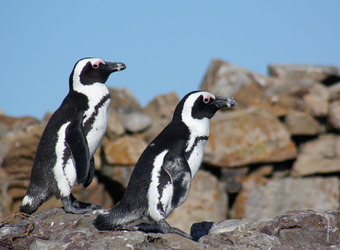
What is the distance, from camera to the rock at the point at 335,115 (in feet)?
32.2

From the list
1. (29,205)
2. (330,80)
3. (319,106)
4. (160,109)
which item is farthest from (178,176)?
(330,80)

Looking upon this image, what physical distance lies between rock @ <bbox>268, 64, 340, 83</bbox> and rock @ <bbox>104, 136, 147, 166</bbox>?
3.71 meters

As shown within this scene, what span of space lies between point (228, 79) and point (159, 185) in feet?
23.5

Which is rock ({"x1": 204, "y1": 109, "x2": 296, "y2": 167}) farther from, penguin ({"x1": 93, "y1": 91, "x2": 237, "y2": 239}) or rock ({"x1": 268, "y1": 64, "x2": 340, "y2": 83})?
penguin ({"x1": 93, "y1": 91, "x2": 237, "y2": 239})

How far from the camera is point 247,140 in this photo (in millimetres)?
9836

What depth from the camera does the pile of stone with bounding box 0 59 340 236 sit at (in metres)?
9.32

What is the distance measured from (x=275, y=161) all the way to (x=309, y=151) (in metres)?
0.68

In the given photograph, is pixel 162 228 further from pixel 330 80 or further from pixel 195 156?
pixel 330 80

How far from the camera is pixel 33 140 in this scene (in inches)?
358

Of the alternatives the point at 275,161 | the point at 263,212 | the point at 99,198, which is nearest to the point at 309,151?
the point at 275,161

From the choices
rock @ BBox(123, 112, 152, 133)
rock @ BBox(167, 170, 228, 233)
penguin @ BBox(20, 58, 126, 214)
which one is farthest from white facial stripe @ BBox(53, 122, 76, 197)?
rock @ BBox(123, 112, 152, 133)

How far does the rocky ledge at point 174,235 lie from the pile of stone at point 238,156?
15.1 ft

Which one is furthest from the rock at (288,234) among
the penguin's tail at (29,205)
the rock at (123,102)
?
the rock at (123,102)

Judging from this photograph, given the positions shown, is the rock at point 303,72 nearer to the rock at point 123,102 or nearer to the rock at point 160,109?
the rock at point 160,109
